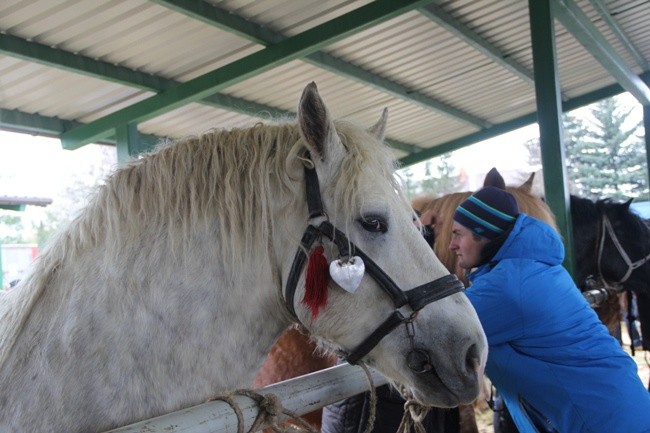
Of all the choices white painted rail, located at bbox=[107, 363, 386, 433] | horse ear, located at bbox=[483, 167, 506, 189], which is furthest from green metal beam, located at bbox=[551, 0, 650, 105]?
white painted rail, located at bbox=[107, 363, 386, 433]

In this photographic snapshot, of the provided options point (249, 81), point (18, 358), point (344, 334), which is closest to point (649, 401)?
point (344, 334)

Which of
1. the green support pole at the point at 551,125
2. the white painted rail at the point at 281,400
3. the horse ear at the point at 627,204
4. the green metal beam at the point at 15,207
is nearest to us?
the white painted rail at the point at 281,400

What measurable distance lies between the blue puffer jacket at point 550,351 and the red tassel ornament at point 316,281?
95cm

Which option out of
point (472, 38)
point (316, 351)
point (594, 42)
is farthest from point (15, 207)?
point (594, 42)

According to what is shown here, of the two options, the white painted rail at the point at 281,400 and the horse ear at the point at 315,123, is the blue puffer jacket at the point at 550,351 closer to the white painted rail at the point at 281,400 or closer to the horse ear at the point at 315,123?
the white painted rail at the point at 281,400

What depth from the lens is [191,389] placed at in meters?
1.57

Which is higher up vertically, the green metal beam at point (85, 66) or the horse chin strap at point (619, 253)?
the green metal beam at point (85, 66)

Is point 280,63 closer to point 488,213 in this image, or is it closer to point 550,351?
point 488,213

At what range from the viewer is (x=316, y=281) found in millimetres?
1651

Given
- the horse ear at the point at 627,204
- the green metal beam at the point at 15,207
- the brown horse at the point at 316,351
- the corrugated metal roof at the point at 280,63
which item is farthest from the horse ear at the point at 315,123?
the green metal beam at the point at 15,207

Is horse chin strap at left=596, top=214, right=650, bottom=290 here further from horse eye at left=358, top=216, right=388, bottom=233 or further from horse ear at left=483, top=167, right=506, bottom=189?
horse eye at left=358, top=216, right=388, bottom=233

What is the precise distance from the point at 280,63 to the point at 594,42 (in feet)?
9.33

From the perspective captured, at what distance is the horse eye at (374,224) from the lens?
168 cm

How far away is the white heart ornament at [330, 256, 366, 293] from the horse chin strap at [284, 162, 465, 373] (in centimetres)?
2
